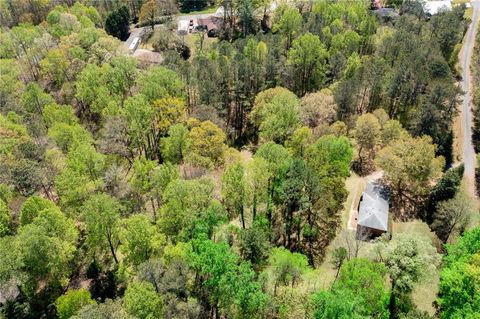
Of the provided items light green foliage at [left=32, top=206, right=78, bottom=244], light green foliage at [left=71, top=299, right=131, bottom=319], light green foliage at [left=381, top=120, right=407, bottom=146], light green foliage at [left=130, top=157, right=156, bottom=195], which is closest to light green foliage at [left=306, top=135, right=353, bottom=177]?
light green foliage at [left=381, top=120, right=407, bottom=146]

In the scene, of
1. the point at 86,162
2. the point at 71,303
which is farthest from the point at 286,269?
the point at 86,162

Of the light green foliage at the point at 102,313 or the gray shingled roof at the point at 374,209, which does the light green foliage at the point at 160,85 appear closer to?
the gray shingled roof at the point at 374,209

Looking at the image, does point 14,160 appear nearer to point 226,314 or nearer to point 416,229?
point 226,314

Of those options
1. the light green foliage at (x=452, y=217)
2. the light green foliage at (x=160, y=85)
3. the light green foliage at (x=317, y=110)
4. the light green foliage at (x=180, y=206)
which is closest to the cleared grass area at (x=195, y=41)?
the light green foliage at (x=160, y=85)

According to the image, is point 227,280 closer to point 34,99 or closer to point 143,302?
point 143,302

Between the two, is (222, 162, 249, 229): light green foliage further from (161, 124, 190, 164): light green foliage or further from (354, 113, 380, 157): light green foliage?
(354, 113, 380, 157): light green foliage

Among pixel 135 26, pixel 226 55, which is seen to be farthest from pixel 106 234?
pixel 135 26
